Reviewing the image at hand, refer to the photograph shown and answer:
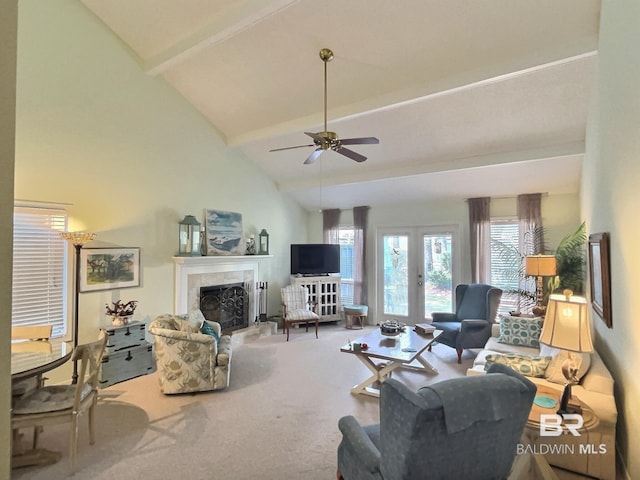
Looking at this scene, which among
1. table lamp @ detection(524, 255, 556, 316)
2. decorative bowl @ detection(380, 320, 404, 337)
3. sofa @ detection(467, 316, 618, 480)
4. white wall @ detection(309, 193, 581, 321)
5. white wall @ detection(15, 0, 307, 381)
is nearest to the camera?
sofa @ detection(467, 316, 618, 480)

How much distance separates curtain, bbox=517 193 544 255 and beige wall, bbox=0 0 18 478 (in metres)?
6.39

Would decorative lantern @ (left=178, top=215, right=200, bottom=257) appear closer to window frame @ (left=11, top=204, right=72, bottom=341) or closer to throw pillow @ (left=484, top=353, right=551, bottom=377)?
window frame @ (left=11, top=204, right=72, bottom=341)

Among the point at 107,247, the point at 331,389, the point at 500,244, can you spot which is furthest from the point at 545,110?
the point at 107,247

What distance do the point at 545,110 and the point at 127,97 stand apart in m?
5.29

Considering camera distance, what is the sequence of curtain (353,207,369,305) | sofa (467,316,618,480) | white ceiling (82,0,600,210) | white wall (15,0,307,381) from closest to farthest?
sofa (467,316,618,480)
white ceiling (82,0,600,210)
white wall (15,0,307,381)
curtain (353,207,369,305)

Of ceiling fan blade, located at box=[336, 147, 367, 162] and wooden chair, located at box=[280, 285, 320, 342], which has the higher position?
ceiling fan blade, located at box=[336, 147, 367, 162]

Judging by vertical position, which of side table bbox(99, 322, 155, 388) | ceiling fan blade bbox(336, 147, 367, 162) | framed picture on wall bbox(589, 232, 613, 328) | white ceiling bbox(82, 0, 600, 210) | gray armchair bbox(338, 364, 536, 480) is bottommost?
side table bbox(99, 322, 155, 388)

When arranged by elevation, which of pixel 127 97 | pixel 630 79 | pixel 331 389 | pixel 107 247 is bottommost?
pixel 331 389

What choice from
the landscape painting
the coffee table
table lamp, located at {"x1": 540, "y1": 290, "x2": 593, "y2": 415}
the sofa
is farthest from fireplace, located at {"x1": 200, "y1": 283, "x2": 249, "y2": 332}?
table lamp, located at {"x1": 540, "y1": 290, "x2": 593, "y2": 415}

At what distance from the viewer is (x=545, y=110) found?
3.93m

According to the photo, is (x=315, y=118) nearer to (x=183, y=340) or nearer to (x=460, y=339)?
(x=183, y=340)

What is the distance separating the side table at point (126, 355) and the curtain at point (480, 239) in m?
5.35

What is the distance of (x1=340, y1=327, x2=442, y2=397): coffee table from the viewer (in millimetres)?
3588

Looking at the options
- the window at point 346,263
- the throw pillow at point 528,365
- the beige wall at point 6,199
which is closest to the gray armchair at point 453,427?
the throw pillow at point 528,365
